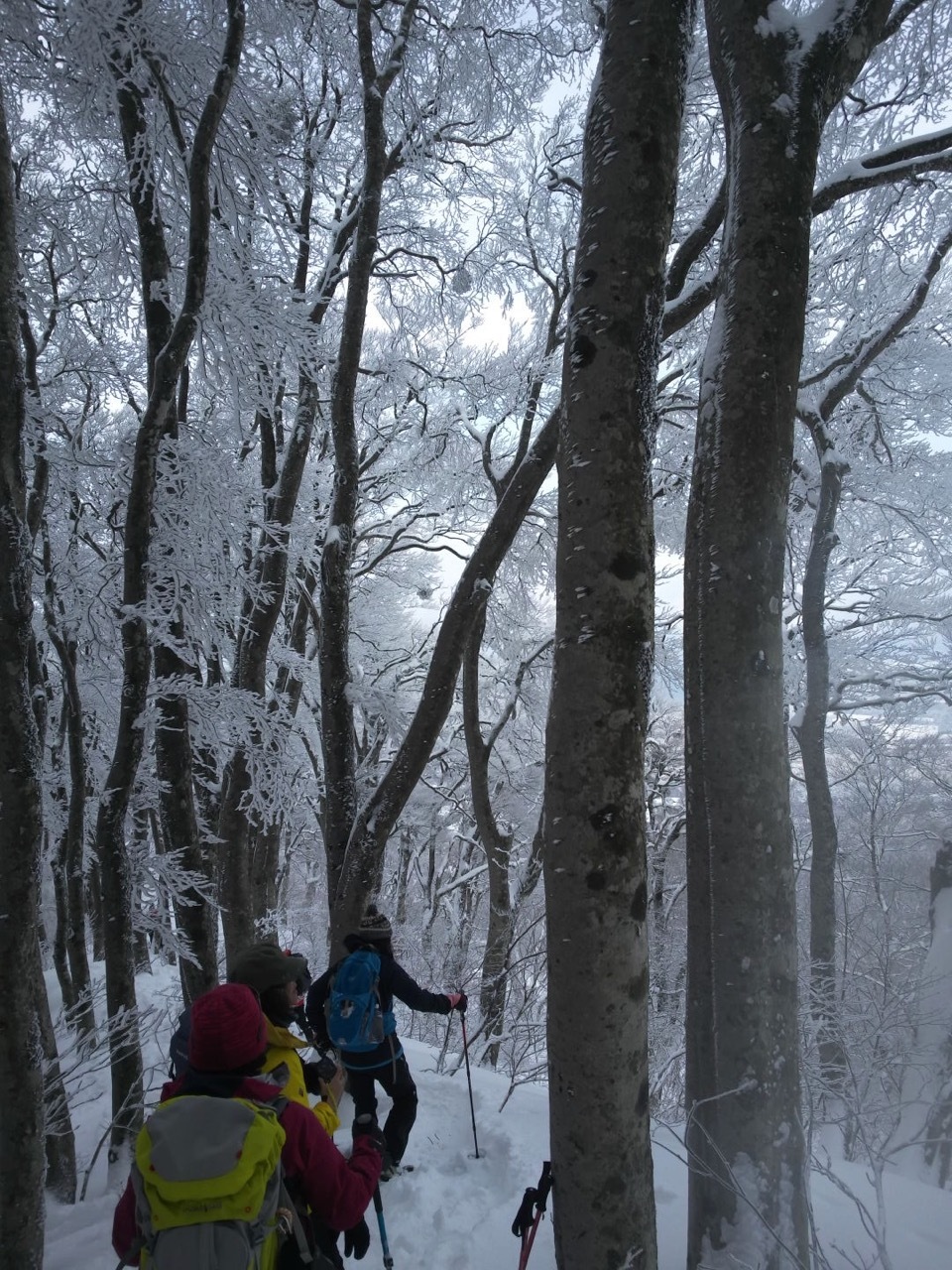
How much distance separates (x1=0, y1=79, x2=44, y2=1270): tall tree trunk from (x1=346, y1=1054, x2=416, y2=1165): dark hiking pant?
1522 mm

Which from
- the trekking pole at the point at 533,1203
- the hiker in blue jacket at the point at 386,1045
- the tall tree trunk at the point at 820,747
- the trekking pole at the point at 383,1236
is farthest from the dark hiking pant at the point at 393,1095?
the tall tree trunk at the point at 820,747

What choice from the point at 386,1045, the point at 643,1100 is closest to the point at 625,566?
the point at 643,1100

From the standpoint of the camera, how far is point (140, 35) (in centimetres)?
377

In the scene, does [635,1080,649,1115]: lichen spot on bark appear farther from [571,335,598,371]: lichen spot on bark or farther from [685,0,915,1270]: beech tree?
[571,335,598,371]: lichen spot on bark

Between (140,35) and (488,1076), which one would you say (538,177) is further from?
(488,1076)

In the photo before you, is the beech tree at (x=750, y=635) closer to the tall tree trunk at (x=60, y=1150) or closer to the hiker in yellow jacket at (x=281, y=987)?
the hiker in yellow jacket at (x=281, y=987)

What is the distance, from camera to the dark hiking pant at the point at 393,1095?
3.83 metres

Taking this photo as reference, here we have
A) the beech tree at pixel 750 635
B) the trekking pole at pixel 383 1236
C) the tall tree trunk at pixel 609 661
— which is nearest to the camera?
the tall tree trunk at pixel 609 661

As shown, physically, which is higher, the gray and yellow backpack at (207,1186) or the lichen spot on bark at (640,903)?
the lichen spot on bark at (640,903)

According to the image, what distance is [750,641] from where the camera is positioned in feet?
8.98

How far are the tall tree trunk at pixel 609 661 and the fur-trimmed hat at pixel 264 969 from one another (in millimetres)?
1135

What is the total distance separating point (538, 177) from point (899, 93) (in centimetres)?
400

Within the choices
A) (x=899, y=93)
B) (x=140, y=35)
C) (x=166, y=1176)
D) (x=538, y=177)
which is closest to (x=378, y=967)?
(x=166, y=1176)

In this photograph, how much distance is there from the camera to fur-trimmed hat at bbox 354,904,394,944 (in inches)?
154
